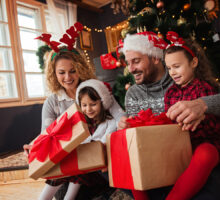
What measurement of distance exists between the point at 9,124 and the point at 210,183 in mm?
3391

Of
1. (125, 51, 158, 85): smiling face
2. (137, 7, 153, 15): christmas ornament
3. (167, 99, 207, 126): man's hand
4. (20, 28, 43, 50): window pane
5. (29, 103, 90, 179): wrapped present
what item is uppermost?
(20, 28, 43, 50): window pane

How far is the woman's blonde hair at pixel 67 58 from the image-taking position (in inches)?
63.0

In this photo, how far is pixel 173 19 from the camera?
1707 millimetres

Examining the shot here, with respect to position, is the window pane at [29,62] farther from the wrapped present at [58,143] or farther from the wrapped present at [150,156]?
the wrapped present at [150,156]

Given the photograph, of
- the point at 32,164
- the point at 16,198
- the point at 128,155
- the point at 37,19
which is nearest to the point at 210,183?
the point at 128,155

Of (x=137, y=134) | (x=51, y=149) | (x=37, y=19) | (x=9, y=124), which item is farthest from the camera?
(x=37, y=19)

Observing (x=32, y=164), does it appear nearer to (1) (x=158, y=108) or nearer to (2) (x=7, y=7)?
(1) (x=158, y=108)

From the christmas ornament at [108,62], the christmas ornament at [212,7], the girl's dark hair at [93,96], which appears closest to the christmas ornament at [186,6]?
the girl's dark hair at [93,96]

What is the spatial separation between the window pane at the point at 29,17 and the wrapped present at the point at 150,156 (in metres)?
3.81

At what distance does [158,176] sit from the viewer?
2.29 ft

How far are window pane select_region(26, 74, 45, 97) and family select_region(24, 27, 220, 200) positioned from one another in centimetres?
233

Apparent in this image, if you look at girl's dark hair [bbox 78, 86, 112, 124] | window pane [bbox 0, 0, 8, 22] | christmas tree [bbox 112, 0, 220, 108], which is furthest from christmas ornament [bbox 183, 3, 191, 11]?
window pane [bbox 0, 0, 8, 22]

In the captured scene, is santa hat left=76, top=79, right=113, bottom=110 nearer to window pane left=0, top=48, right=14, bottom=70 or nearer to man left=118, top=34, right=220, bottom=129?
man left=118, top=34, right=220, bottom=129

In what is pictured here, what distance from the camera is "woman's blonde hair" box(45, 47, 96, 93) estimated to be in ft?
5.25
